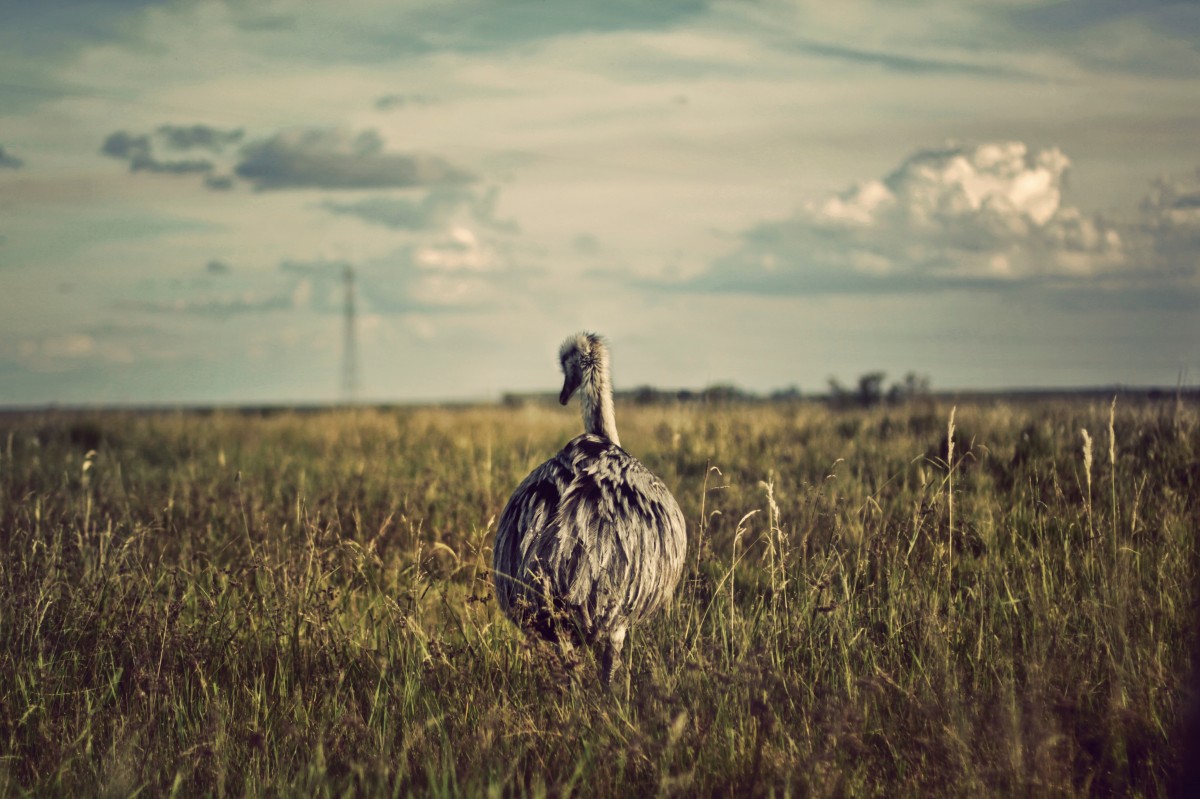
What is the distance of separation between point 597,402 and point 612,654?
1.76m

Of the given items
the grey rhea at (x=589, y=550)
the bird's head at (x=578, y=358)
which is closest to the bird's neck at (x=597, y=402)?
the bird's head at (x=578, y=358)

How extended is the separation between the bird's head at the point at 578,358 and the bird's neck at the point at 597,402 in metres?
0.03

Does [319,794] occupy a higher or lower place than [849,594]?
lower

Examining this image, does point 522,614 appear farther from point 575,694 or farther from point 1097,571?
point 1097,571

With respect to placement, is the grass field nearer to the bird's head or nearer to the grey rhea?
the grey rhea

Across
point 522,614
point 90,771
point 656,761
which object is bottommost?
point 90,771

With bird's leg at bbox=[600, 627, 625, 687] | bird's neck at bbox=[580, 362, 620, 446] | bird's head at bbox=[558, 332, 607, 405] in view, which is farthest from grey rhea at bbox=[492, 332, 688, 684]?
bird's head at bbox=[558, 332, 607, 405]

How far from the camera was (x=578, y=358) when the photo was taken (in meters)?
5.93

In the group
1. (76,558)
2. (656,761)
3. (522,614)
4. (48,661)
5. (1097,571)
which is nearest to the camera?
(656,761)

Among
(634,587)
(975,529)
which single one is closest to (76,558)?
(634,587)

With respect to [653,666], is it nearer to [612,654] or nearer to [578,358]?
[612,654]

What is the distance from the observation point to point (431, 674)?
4488 millimetres

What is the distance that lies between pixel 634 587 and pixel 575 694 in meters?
0.70

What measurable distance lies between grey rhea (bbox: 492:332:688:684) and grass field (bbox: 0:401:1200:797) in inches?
7.5
